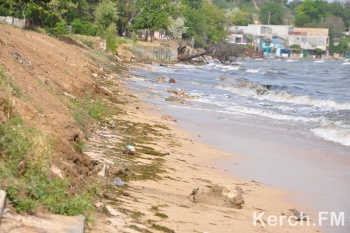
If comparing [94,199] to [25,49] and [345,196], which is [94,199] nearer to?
[345,196]

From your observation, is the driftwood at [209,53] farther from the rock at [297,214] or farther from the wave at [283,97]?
the rock at [297,214]

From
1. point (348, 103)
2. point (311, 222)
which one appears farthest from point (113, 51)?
point (311, 222)

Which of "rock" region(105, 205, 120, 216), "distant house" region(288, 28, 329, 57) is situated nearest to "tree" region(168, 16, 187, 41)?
"rock" region(105, 205, 120, 216)

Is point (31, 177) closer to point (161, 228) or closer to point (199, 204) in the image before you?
point (161, 228)

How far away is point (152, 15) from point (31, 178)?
65733mm

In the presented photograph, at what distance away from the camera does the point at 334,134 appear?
18469 millimetres

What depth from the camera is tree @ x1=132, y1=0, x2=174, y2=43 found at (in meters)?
70.8

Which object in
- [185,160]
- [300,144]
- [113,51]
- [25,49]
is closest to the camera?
[185,160]

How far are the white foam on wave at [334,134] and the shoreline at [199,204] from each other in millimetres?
5482

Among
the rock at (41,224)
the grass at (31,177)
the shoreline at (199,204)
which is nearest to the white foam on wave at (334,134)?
the shoreline at (199,204)

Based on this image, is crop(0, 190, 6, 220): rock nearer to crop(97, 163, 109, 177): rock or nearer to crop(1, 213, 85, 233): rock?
crop(1, 213, 85, 233): rock

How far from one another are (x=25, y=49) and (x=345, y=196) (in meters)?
10.7

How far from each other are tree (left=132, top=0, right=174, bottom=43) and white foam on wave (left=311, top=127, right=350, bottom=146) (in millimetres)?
52779

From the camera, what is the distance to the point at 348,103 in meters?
30.5
